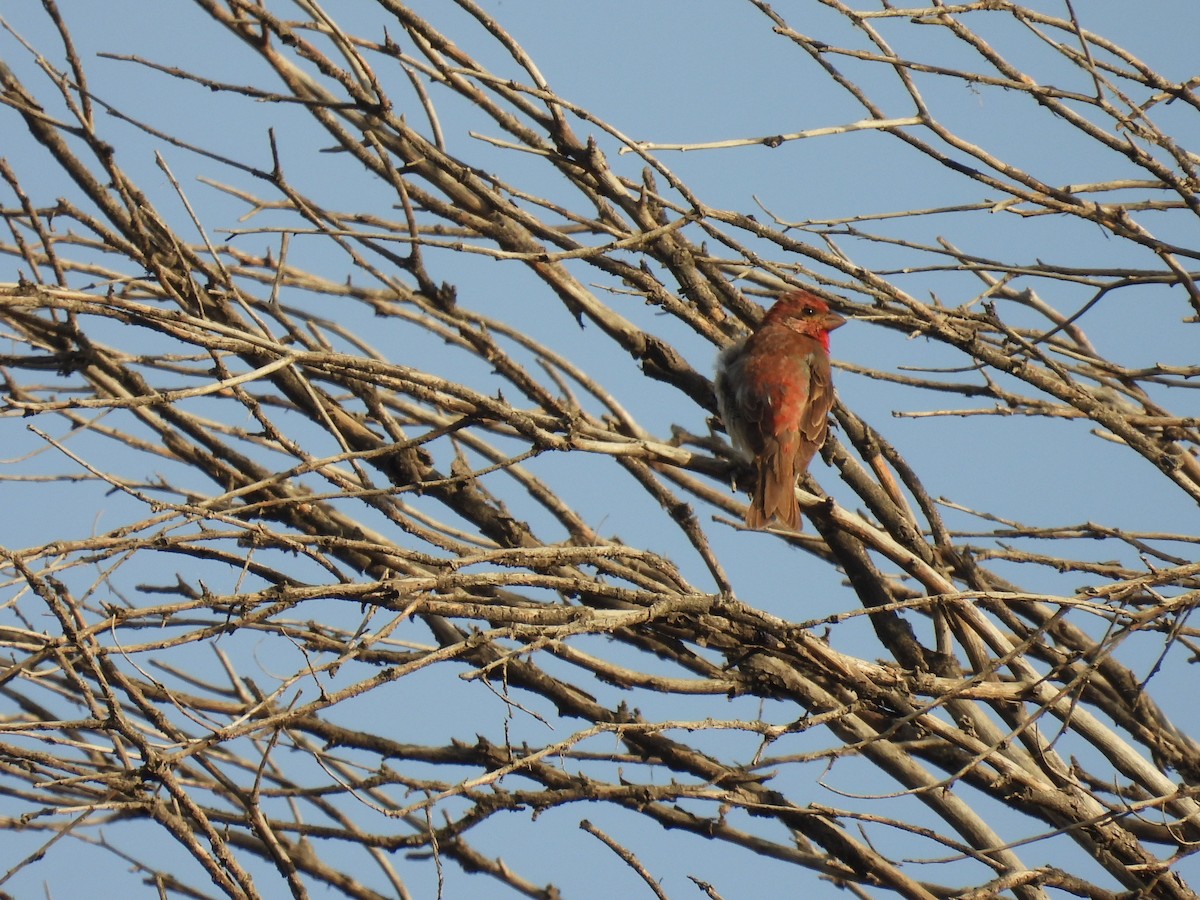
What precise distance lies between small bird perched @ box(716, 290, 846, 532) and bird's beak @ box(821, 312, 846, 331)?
31 cm

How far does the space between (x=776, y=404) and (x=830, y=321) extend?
4.63 feet

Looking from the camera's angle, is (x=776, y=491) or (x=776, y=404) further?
(x=776, y=404)

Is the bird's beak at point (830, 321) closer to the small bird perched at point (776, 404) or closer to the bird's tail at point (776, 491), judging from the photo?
the small bird perched at point (776, 404)

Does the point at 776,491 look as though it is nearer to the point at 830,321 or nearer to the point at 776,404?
the point at 776,404

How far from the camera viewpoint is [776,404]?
18.6 ft

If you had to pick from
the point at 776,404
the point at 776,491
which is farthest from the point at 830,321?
the point at 776,491

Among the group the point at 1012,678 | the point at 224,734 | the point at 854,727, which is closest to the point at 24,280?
the point at 224,734

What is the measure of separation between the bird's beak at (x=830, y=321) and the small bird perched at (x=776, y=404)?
1.01 feet

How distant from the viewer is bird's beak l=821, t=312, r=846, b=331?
6891 millimetres

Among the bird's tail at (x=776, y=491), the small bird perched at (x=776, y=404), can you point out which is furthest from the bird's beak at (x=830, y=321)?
the bird's tail at (x=776, y=491)

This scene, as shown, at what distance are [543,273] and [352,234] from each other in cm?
148

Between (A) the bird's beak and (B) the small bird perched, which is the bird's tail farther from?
(A) the bird's beak

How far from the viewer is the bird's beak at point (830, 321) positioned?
689cm

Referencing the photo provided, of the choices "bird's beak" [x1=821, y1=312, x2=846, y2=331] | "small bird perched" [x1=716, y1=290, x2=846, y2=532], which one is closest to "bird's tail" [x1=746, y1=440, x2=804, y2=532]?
"small bird perched" [x1=716, y1=290, x2=846, y2=532]
